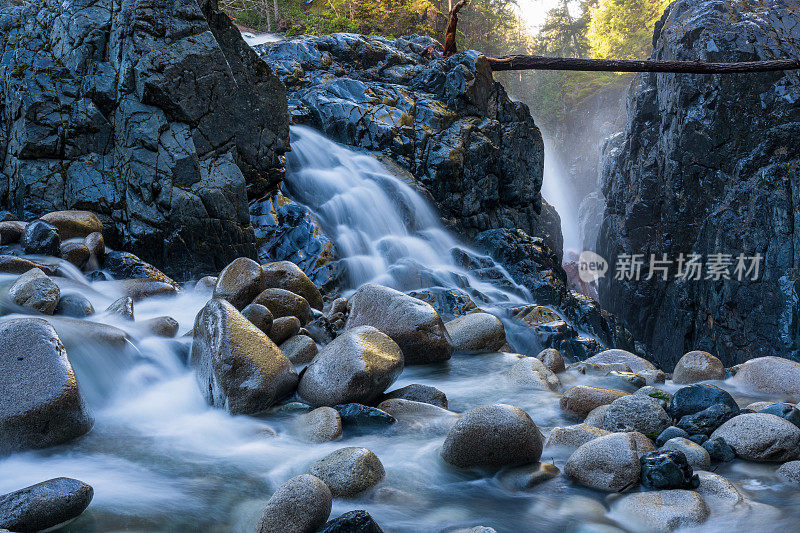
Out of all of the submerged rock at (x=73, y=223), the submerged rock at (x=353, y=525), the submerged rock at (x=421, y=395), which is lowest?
the submerged rock at (x=421, y=395)

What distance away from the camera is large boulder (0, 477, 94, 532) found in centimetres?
246

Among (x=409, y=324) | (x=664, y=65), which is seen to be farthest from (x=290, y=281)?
(x=664, y=65)

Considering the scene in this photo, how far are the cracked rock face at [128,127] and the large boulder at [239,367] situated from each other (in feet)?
14.1

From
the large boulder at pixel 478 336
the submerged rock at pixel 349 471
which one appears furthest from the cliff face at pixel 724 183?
the submerged rock at pixel 349 471

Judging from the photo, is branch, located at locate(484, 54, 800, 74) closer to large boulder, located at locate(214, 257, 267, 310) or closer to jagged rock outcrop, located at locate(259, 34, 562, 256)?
jagged rock outcrop, located at locate(259, 34, 562, 256)

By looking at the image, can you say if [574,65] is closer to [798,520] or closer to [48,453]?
[798,520]

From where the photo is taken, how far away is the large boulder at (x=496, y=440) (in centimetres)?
339

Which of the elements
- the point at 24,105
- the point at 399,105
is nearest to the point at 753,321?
the point at 399,105

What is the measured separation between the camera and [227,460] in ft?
12.0

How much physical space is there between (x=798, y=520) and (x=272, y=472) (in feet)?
9.38

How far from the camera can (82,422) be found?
12.1ft

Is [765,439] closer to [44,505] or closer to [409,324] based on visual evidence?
[409,324]

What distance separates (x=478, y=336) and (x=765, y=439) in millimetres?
3468

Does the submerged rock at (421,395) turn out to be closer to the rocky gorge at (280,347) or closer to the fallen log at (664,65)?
the rocky gorge at (280,347)
